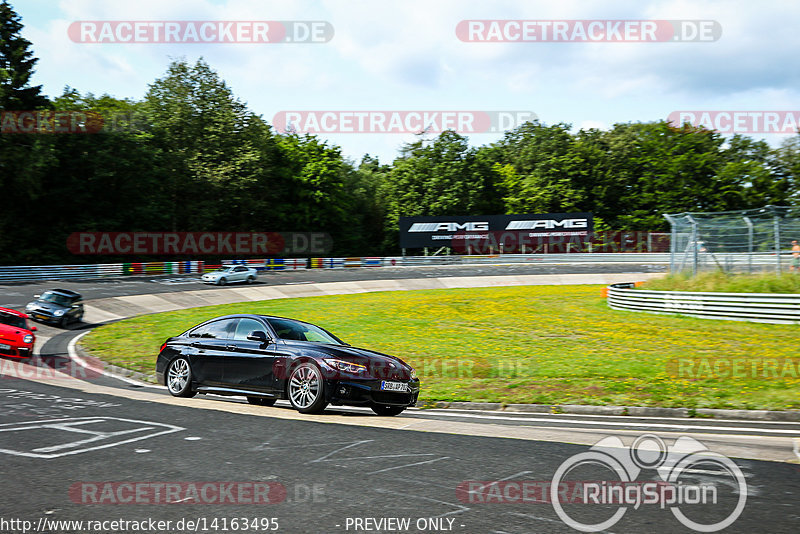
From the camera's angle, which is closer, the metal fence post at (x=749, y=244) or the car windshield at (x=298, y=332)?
the car windshield at (x=298, y=332)

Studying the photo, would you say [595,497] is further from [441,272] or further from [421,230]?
[421,230]

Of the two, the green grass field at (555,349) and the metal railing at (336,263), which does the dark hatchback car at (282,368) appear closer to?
the green grass field at (555,349)

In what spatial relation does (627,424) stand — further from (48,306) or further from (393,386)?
(48,306)

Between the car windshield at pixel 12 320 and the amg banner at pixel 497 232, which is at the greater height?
the amg banner at pixel 497 232

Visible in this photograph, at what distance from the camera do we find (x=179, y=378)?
11.8 metres

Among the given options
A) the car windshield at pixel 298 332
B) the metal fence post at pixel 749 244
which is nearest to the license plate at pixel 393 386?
the car windshield at pixel 298 332

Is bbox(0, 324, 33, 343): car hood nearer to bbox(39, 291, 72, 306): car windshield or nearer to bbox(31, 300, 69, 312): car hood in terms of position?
bbox(31, 300, 69, 312): car hood

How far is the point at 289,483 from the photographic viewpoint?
5.96 m

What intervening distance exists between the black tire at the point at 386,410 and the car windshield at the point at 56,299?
20.6 meters

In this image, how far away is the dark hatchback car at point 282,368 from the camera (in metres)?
9.71

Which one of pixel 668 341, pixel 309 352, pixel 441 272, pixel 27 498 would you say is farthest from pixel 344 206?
pixel 27 498

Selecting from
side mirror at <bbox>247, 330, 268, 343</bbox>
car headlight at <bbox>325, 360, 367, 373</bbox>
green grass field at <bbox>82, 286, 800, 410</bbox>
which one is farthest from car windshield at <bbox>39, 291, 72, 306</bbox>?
car headlight at <bbox>325, 360, 367, 373</bbox>

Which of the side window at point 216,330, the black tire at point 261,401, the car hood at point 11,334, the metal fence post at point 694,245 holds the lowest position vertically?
the black tire at point 261,401

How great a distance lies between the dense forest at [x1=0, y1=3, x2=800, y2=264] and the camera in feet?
174
